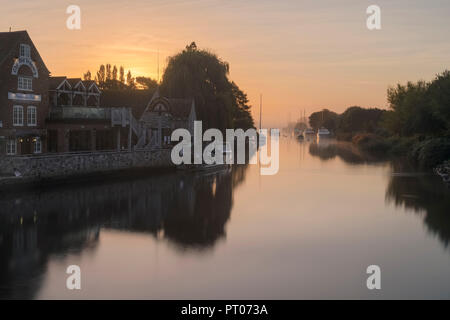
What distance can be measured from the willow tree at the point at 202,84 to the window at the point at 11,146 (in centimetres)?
2377

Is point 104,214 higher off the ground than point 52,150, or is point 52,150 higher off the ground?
point 52,150

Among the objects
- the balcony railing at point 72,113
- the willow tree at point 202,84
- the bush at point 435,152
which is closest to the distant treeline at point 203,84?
the willow tree at point 202,84

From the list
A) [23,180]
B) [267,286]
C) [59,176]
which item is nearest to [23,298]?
[267,286]

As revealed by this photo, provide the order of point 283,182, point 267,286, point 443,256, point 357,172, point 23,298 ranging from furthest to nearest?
point 357,172, point 283,182, point 443,256, point 267,286, point 23,298

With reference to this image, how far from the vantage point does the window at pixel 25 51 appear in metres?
39.8

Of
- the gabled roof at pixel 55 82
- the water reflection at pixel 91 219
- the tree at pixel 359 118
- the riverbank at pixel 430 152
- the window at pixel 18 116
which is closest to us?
the water reflection at pixel 91 219

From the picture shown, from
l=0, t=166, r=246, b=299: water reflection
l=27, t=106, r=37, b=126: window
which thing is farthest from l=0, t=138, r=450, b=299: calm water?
l=27, t=106, r=37, b=126: window

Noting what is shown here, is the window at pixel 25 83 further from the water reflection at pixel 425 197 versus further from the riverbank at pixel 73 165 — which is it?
the water reflection at pixel 425 197

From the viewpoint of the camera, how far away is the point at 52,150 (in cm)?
4412

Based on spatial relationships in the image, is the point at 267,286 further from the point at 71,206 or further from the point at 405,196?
the point at 405,196

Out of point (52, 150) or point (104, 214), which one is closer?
point (104, 214)

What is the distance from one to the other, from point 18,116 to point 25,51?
4.94 meters

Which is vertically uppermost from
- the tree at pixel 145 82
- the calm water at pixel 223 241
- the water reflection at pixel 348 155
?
the tree at pixel 145 82
